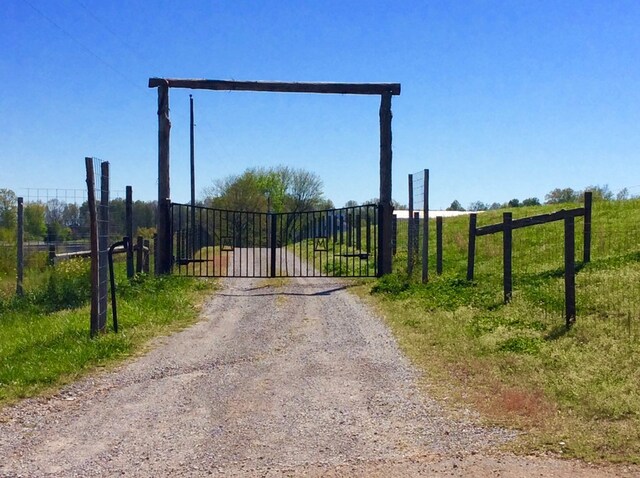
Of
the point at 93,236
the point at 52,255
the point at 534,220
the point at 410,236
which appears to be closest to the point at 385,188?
the point at 410,236

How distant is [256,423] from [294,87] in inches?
463

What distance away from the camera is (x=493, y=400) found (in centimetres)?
686

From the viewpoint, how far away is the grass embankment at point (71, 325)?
7949 millimetres

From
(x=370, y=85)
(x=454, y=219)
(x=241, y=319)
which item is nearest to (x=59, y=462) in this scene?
(x=241, y=319)

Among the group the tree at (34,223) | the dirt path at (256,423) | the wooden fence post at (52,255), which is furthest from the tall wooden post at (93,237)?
the wooden fence post at (52,255)

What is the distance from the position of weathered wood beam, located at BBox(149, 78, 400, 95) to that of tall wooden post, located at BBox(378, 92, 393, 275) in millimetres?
220

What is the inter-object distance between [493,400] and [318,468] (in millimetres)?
2279

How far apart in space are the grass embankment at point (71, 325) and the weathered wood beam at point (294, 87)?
446 centimetres

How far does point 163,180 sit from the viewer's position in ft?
55.5

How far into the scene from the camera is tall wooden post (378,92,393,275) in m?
17.0

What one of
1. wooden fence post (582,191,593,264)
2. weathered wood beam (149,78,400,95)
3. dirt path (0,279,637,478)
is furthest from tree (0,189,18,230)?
wooden fence post (582,191,593,264)

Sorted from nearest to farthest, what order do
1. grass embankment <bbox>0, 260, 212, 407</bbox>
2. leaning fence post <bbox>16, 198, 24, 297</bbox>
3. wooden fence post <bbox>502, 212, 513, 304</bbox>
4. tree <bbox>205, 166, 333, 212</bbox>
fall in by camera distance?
grass embankment <bbox>0, 260, 212, 407</bbox>, wooden fence post <bbox>502, 212, 513, 304</bbox>, leaning fence post <bbox>16, 198, 24, 297</bbox>, tree <bbox>205, 166, 333, 212</bbox>

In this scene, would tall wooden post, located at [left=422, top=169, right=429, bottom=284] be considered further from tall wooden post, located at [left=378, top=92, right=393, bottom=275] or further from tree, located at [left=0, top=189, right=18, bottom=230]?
tree, located at [left=0, top=189, right=18, bottom=230]

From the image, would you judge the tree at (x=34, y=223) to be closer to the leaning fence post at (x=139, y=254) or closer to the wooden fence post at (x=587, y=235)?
the leaning fence post at (x=139, y=254)
